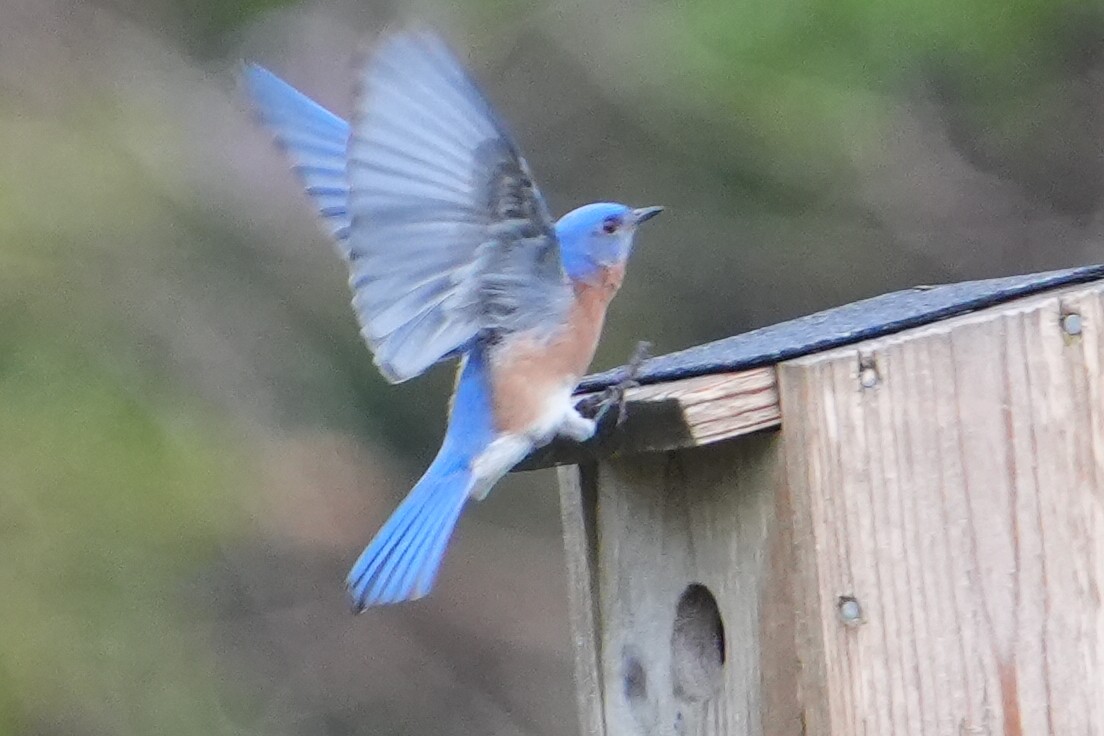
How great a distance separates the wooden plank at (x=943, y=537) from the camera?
2.25 m

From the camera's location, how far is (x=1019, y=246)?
522 centimetres

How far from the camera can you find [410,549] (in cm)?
254

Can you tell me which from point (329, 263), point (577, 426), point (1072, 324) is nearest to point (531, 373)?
point (577, 426)

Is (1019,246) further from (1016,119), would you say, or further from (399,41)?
(399,41)

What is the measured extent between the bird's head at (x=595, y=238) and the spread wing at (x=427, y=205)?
0.33m

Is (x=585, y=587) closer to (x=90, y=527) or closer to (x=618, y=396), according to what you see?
(x=618, y=396)

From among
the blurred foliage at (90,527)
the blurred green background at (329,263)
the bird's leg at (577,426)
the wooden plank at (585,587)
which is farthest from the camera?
the blurred green background at (329,263)

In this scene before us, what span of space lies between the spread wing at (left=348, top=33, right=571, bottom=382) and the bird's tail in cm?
24

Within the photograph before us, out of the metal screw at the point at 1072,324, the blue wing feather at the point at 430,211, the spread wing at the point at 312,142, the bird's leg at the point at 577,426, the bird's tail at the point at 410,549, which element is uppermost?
the spread wing at the point at 312,142

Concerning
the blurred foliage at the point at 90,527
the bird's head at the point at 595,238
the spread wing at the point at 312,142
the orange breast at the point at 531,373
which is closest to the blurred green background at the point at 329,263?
the blurred foliage at the point at 90,527

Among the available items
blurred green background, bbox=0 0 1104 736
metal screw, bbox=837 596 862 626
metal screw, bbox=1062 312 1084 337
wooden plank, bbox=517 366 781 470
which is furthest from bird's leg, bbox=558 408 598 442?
blurred green background, bbox=0 0 1104 736

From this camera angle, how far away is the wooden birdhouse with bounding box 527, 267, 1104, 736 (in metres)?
2.25

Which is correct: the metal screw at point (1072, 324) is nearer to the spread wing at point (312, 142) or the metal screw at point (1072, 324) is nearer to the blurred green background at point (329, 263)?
→ the spread wing at point (312, 142)

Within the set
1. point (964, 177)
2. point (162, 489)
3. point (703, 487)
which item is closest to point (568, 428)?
point (703, 487)
